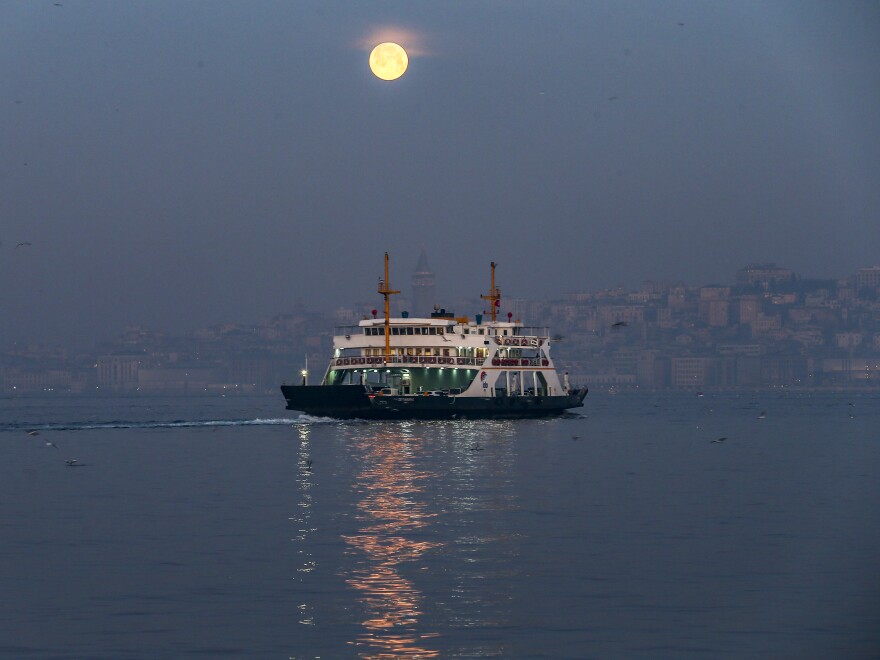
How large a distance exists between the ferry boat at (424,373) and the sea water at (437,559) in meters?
32.6

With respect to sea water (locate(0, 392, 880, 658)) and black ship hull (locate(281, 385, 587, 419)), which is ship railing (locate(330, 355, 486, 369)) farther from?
sea water (locate(0, 392, 880, 658))

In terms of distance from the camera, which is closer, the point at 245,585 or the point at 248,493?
the point at 245,585

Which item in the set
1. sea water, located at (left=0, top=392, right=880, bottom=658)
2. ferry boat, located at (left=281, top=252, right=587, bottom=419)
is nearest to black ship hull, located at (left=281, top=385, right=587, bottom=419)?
ferry boat, located at (left=281, top=252, right=587, bottom=419)

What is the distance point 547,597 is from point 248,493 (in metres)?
24.3

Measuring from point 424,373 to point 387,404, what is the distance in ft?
17.1

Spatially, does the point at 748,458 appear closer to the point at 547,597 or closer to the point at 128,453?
the point at 128,453

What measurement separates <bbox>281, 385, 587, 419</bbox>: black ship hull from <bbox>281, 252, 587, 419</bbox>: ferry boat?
2.8 inches

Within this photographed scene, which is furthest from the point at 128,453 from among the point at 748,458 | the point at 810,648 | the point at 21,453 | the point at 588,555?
the point at 810,648

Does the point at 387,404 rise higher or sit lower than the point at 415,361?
lower

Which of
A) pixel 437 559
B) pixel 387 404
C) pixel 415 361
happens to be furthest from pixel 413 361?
pixel 437 559

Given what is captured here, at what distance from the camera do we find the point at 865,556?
3288 centimetres

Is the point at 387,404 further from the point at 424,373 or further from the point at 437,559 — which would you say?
the point at 437,559

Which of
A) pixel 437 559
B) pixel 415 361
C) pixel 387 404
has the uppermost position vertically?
pixel 415 361

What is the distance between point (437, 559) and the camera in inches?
1254
